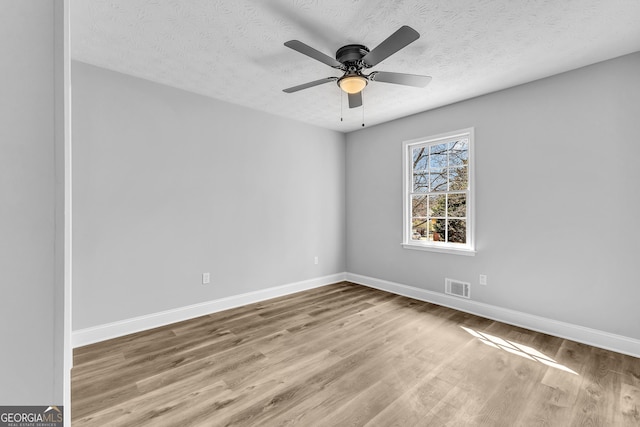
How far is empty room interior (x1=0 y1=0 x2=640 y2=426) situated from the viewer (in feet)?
6.47

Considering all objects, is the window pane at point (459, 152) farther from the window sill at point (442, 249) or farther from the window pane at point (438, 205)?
the window sill at point (442, 249)

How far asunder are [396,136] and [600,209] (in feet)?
8.27

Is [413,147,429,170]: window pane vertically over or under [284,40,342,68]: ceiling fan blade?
under

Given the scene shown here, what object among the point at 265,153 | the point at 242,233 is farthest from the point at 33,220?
the point at 265,153

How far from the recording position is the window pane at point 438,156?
12.7 ft

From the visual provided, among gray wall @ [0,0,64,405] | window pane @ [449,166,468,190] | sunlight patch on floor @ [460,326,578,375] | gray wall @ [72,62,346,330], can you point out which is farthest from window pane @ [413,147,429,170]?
gray wall @ [0,0,64,405]

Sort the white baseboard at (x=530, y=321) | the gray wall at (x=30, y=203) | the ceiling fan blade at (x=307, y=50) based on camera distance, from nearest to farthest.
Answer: the gray wall at (x=30, y=203)
the ceiling fan blade at (x=307, y=50)
the white baseboard at (x=530, y=321)

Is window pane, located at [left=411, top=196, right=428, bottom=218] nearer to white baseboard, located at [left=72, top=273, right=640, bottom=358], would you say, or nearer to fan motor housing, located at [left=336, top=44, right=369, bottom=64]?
white baseboard, located at [left=72, top=273, right=640, bottom=358]

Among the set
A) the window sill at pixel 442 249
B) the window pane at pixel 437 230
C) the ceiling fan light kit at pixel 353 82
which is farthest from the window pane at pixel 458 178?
the ceiling fan light kit at pixel 353 82

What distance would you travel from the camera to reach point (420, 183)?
4.15m

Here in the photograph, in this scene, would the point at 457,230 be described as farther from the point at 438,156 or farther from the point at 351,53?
the point at 351,53

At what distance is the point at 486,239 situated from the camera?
3395mm

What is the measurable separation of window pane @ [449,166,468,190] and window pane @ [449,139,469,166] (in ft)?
0.27

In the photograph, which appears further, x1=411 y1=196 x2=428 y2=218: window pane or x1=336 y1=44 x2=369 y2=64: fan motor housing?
x1=411 y1=196 x2=428 y2=218: window pane
